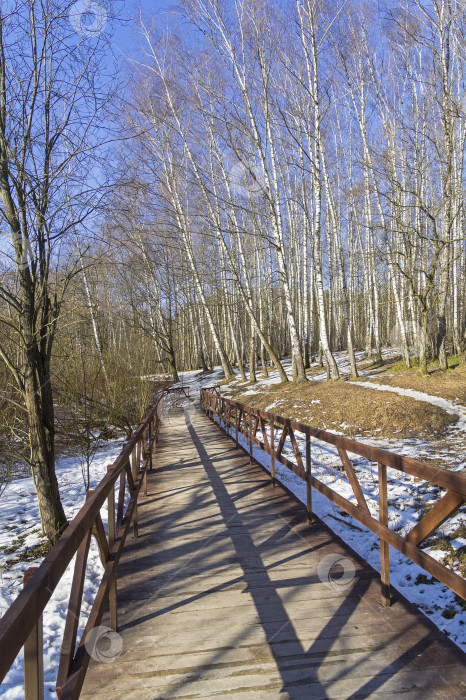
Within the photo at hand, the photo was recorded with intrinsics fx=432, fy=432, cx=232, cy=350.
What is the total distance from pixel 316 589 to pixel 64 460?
9987 mm

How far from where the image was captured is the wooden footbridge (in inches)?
84.4

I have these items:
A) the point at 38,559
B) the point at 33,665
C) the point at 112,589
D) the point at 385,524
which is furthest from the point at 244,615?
the point at 38,559

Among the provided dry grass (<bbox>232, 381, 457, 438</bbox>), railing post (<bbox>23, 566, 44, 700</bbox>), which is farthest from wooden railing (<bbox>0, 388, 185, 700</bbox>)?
→ dry grass (<bbox>232, 381, 457, 438</bbox>)

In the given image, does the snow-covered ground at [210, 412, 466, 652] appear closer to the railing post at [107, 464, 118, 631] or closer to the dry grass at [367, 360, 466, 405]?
the railing post at [107, 464, 118, 631]

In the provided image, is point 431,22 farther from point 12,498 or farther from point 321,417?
point 12,498

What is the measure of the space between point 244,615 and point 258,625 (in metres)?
0.16

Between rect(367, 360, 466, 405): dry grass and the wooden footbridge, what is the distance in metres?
7.92

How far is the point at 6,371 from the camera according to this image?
862 cm

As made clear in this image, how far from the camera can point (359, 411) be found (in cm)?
1062

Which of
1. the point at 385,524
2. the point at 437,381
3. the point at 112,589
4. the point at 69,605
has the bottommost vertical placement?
the point at 112,589

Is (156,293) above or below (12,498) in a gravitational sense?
above

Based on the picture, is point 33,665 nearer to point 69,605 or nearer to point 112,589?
point 69,605

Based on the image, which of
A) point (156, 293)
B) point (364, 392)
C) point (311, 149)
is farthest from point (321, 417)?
point (156, 293)

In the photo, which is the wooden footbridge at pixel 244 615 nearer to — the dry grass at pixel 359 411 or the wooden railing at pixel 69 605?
the wooden railing at pixel 69 605
